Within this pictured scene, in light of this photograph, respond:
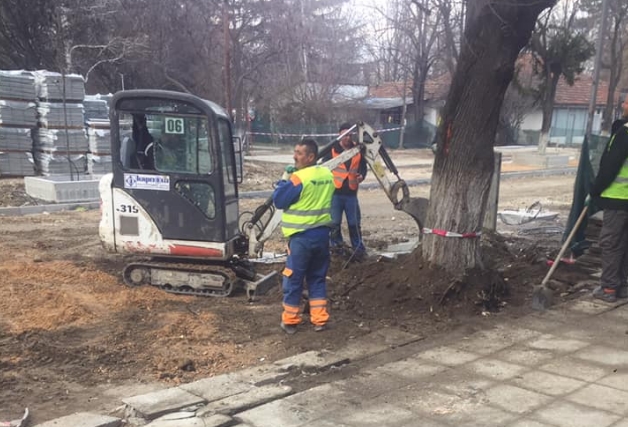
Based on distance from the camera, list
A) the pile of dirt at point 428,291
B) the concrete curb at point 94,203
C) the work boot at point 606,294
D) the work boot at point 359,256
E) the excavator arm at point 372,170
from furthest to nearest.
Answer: the concrete curb at point 94,203 → the work boot at point 359,256 → the excavator arm at point 372,170 → the work boot at point 606,294 → the pile of dirt at point 428,291

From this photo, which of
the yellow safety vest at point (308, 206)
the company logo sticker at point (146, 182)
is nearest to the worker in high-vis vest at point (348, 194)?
the company logo sticker at point (146, 182)

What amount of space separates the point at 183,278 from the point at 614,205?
490 cm

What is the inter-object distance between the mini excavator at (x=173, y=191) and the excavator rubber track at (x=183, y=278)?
12 mm

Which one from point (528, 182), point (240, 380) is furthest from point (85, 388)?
point (528, 182)

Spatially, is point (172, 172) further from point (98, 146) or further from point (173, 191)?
point (98, 146)

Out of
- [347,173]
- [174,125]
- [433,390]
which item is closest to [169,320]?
[174,125]

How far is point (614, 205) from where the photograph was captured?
671 cm

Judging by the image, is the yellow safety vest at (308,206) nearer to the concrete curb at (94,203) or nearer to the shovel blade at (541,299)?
the shovel blade at (541,299)

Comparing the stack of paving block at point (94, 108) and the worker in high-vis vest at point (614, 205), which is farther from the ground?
the stack of paving block at point (94, 108)

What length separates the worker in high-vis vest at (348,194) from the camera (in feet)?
29.7

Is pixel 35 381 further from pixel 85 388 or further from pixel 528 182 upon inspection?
pixel 528 182

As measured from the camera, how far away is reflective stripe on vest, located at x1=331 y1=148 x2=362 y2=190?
29.6 ft

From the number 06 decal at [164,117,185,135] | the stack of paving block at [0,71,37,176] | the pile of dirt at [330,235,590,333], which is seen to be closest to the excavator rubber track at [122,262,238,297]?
the pile of dirt at [330,235,590,333]

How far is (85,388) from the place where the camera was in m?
4.85
